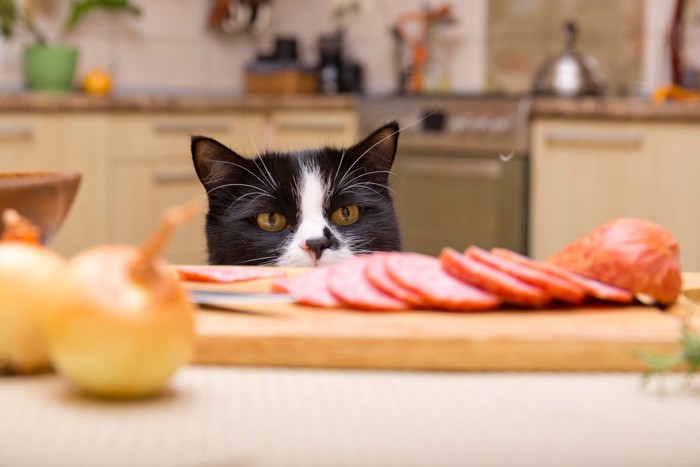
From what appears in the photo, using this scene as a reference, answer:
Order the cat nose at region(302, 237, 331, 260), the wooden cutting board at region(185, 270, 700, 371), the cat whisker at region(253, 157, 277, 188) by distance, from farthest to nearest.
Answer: the cat whisker at region(253, 157, 277, 188) → the cat nose at region(302, 237, 331, 260) → the wooden cutting board at region(185, 270, 700, 371)

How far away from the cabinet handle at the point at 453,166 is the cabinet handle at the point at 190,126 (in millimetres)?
755

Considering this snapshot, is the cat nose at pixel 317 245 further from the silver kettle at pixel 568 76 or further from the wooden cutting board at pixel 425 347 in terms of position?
the silver kettle at pixel 568 76

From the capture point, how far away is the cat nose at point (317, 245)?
1.37 m

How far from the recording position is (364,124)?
3.84m

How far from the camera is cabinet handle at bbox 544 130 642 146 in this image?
126 inches

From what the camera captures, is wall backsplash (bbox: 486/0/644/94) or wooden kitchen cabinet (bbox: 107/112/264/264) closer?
wooden kitchen cabinet (bbox: 107/112/264/264)

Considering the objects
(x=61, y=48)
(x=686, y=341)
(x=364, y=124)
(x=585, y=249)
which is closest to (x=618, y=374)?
(x=686, y=341)

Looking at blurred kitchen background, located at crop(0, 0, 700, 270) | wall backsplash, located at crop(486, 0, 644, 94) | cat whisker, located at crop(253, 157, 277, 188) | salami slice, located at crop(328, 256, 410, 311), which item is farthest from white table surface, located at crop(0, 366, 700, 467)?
wall backsplash, located at crop(486, 0, 644, 94)

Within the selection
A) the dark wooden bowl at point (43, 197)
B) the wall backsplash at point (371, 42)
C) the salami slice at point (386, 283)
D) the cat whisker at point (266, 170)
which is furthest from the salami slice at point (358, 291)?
the wall backsplash at point (371, 42)

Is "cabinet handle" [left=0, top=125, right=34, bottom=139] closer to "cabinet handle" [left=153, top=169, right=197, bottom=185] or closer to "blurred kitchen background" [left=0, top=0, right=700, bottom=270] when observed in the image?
"blurred kitchen background" [left=0, top=0, right=700, bottom=270]

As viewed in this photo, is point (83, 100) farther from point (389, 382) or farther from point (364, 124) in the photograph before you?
point (389, 382)

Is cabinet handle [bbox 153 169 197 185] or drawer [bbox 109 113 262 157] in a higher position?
drawer [bbox 109 113 262 157]

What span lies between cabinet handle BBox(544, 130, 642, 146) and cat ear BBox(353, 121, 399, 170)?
1.80 m

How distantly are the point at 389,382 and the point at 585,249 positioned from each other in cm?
32
